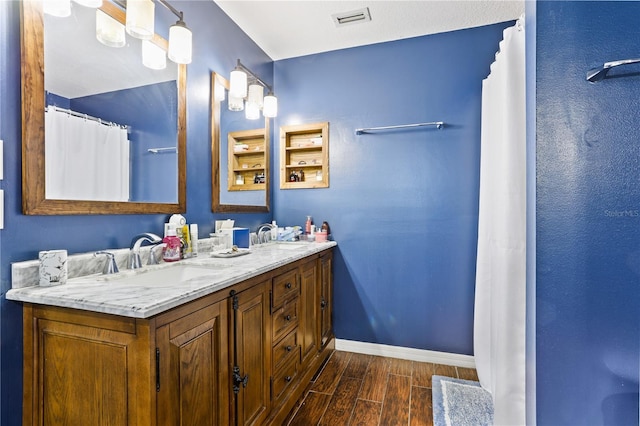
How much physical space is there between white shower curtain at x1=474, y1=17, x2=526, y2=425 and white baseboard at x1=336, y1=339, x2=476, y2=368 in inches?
15.9

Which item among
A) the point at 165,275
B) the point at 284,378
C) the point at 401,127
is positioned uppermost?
the point at 401,127

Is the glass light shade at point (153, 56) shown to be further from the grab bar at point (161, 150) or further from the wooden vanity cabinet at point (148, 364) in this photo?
the wooden vanity cabinet at point (148, 364)

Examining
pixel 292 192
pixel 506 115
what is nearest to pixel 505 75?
pixel 506 115

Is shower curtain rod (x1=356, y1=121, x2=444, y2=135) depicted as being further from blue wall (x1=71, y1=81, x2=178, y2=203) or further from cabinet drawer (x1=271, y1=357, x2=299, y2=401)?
cabinet drawer (x1=271, y1=357, x2=299, y2=401)

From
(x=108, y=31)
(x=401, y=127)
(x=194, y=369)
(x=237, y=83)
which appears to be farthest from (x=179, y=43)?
(x=401, y=127)

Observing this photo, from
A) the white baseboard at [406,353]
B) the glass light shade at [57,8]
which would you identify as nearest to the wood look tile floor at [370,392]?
the white baseboard at [406,353]

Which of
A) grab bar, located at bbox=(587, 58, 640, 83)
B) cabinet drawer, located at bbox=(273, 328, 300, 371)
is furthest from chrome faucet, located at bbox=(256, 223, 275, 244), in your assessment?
grab bar, located at bbox=(587, 58, 640, 83)

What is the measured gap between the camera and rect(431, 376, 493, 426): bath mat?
164 cm

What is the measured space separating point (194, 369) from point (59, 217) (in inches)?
30.2

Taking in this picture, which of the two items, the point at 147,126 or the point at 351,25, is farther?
the point at 351,25

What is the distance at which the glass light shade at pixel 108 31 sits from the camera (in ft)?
4.15

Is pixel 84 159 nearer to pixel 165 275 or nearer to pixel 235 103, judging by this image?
pixel 165 275

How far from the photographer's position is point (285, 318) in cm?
167

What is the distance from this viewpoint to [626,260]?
3.23 ft
